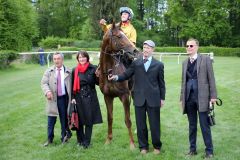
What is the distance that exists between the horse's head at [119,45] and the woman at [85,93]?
0.49 m

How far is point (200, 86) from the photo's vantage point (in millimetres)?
6477

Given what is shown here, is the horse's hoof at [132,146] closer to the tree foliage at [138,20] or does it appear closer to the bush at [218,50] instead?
the tree foliage at [138,20]

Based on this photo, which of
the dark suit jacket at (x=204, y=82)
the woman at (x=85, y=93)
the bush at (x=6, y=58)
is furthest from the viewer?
the bush at (x=6, y=58)

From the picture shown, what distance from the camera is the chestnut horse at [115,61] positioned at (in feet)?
23.1

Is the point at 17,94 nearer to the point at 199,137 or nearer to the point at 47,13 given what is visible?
the point at 199,137

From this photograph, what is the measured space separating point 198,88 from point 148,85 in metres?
0.87

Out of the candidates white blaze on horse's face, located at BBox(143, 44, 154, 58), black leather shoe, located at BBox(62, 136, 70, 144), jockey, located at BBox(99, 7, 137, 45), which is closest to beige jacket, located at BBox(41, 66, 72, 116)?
black leather shoe, located at BBox(62, 136, 70, 144)

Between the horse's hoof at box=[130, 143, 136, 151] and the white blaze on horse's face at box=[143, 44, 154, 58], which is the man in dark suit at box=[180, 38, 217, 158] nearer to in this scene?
the white blaze on horse's face at box=[143, 44, 154, 58]

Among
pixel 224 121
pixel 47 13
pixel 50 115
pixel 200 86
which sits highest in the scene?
pixel 47 13

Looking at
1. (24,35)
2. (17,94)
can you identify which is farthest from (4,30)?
(17,94)

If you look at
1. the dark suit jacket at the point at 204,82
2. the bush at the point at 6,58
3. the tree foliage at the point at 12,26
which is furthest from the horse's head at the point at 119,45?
the tree foliage at the point at 12,26

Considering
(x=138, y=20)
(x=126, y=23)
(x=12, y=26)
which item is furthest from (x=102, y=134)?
(x=138, y=20)

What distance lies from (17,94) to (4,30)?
18109 millimetres

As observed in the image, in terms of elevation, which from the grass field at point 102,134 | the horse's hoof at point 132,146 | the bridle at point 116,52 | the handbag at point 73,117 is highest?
the bridle at point 116,52
